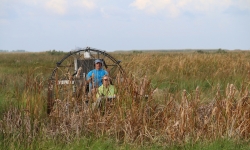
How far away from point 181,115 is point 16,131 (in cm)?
210

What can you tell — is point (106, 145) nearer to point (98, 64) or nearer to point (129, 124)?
point (129, 124)

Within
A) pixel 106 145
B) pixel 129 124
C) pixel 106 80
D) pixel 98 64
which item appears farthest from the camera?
pixel 98 64

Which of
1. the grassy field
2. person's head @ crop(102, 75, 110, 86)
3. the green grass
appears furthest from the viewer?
person's head @ crop(102, 75, 110, 86)

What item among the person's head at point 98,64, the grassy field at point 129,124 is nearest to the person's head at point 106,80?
the grassy field at point 129,124

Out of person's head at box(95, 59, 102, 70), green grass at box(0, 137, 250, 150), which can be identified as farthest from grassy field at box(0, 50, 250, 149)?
person's head at box(95, 59, 102, 70)

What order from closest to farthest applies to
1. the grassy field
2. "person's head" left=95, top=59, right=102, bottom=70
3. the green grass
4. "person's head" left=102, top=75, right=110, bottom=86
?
1. the green grass
2. the grassy field
3. "person's head" left=102, top=75, right=110, bottom=86
4. "person's head" left=95, top=59, right=102, bottom=70

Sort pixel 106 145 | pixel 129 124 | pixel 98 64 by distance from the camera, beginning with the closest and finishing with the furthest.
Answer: pixel 106 145
pixel 129 124
pixel 98 64

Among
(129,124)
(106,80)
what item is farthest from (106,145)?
(106,80)

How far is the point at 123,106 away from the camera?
4562 mm

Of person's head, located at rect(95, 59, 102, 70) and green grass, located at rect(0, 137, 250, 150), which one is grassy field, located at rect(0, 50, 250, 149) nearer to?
green grass, located at rect(0, 137, 250, 150)

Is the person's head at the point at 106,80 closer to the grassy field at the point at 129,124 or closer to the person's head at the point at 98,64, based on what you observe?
the grassy field at the point at 129,124

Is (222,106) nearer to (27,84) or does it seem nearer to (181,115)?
(181,115)

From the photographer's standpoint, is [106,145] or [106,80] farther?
[106,80]

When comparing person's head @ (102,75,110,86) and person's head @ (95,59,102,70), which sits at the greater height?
person's head @ (95,59,102,70)
